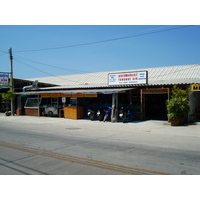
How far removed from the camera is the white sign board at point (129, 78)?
19.3m

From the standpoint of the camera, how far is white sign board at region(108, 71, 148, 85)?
1933 cm

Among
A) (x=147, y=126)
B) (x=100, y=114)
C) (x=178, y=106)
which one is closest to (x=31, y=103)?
(x=100, y=114)

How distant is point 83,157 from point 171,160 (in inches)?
108

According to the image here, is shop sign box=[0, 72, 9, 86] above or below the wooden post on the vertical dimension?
above

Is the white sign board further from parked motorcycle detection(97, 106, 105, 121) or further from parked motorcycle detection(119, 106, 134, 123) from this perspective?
parked motorcycle detection(97, 106, 105, 121)

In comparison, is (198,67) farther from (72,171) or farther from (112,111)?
(72,171)

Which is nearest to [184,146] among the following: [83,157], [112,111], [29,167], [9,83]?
[83,157]

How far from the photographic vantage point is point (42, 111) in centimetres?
2556

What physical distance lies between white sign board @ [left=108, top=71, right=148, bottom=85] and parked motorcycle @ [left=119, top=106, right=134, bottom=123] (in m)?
2.54

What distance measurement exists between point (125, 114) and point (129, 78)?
4.01 meters

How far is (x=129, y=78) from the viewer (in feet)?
66.6

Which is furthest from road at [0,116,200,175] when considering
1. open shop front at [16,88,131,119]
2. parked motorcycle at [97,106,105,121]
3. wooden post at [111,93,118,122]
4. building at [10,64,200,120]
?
open shop front at [16,88,131,119]

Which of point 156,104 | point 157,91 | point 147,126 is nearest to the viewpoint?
point 147,126

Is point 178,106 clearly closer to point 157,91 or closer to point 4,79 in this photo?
point 157,91
